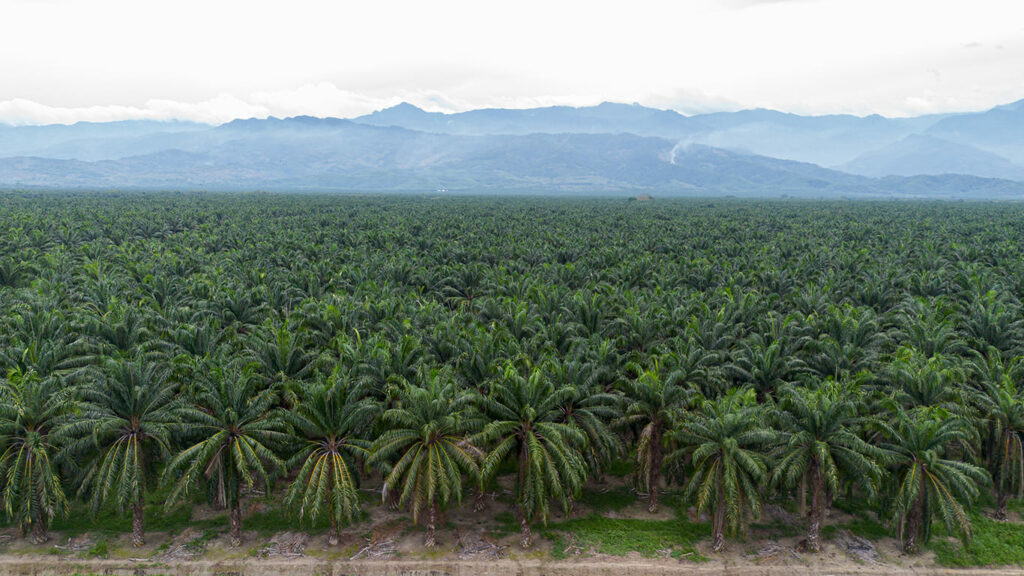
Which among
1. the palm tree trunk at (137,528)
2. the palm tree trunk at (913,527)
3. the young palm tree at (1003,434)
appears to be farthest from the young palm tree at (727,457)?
the palm tree trunk at (137,528)

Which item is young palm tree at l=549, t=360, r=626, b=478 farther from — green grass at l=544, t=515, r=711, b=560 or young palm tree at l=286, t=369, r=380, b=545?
young palm tree at l=286, t=369, r=380, b=545

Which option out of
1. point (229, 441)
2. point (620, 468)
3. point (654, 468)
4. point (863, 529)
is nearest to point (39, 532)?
point (229, 441)

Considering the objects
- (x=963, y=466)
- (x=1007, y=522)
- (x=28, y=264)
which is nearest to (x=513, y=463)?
(x=963, y=466)

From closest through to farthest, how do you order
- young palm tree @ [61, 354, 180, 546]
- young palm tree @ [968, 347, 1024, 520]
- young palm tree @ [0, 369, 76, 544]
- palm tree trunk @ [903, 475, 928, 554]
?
1. young palm tree @ [0, 369, 76, 544]
2. young palm tree @ [61, 354, 180, 546]
3. palm tree trunk @ [903, 475, 928, 554]
4. young palm tree @ [968, 347, 1024, 520]

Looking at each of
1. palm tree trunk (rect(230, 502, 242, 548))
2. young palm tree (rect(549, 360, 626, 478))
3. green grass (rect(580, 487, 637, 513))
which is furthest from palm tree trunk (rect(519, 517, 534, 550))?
palm tree trunk (rect(230, 502, 242, 548))

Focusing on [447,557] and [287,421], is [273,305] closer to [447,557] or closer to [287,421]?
[287,421]

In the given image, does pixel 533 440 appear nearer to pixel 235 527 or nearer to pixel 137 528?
pixel 235 527
